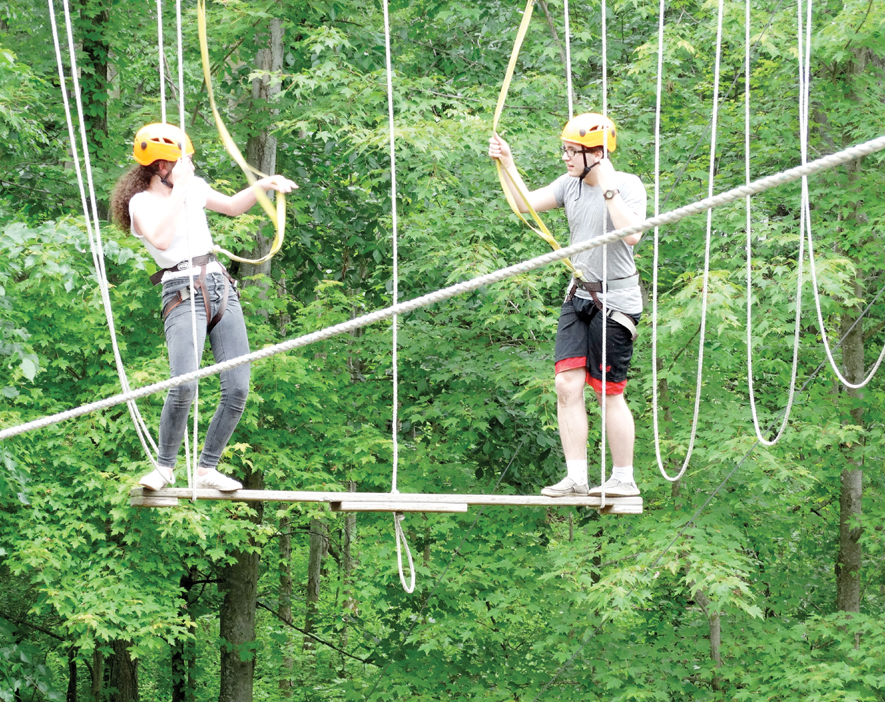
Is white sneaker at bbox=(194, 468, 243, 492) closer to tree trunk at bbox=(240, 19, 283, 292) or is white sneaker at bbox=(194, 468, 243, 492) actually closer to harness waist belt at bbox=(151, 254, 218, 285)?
harness waist belt at bbox=(151, 254, 218, 285)

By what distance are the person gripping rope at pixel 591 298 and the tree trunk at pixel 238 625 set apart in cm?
576

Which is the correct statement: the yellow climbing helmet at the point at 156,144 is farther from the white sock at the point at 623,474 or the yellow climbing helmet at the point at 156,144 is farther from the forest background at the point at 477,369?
the forest background at the point at 477,369

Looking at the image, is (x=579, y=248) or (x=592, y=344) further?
(x=592, y=344)

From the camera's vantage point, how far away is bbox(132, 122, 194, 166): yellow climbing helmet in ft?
9.73

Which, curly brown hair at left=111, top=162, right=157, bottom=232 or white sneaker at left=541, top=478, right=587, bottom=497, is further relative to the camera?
white sneaker at left=541, top=478, right=587, bottom=497

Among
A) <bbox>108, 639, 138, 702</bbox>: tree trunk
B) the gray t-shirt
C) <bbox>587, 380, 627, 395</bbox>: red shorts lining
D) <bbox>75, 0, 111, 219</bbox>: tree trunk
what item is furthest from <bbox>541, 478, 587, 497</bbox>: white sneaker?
<bbox>108, 639, 138, 702</bbox>: tree trunk

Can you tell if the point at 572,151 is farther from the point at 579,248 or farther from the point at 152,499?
the point at 152,499

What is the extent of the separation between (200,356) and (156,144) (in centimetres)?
62

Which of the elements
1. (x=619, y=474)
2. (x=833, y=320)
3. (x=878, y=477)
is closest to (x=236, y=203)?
(x=619, y=474)

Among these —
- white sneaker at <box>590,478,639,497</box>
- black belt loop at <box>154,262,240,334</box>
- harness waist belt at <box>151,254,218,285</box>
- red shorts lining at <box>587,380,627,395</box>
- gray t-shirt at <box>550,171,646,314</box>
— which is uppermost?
gray t-shirt at <box>550,171,646,314</box>

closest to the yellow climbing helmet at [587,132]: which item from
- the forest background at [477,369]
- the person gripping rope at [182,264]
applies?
the person gripping rope at [182,264]

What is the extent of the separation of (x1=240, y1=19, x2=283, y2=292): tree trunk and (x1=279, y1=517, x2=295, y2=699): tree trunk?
3561 mm

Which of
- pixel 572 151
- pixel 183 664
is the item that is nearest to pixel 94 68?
pixel 183 664

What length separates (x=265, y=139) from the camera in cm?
809
